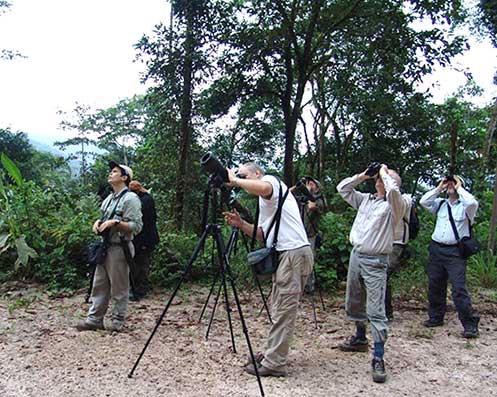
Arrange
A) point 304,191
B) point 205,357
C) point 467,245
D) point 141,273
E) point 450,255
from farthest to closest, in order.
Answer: point 141,273, point 304,191, point 450,255, point 467,245, point 205,357

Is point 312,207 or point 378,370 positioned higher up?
point 312,207

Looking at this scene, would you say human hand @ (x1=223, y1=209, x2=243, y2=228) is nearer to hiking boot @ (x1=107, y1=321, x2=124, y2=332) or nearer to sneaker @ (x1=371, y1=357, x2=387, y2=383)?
sneaker @ (x1=371, y1=357, x2=387, y2=383)

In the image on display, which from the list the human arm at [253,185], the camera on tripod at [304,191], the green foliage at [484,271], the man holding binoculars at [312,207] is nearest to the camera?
the human arm at [253,185]

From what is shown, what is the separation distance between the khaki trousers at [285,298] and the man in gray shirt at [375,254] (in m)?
0.58

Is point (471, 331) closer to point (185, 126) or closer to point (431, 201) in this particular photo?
point (431, 201)

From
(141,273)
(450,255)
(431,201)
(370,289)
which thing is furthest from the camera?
(141,273)

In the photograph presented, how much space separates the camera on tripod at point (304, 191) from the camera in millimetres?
4758

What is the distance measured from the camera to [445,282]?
4.87 metres

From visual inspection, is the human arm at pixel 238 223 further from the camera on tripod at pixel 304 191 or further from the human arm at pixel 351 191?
the camera on tripod at pixel 304 191

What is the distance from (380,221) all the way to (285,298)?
1.03 meters

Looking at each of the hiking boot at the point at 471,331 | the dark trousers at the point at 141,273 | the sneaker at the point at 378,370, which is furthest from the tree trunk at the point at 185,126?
the sneaker at the point at 378,370

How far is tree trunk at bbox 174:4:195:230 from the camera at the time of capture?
8391 millimetres

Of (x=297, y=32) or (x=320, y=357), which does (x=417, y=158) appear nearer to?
(x=297, y=32)

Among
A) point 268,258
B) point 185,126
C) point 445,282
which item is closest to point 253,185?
point 268,258
